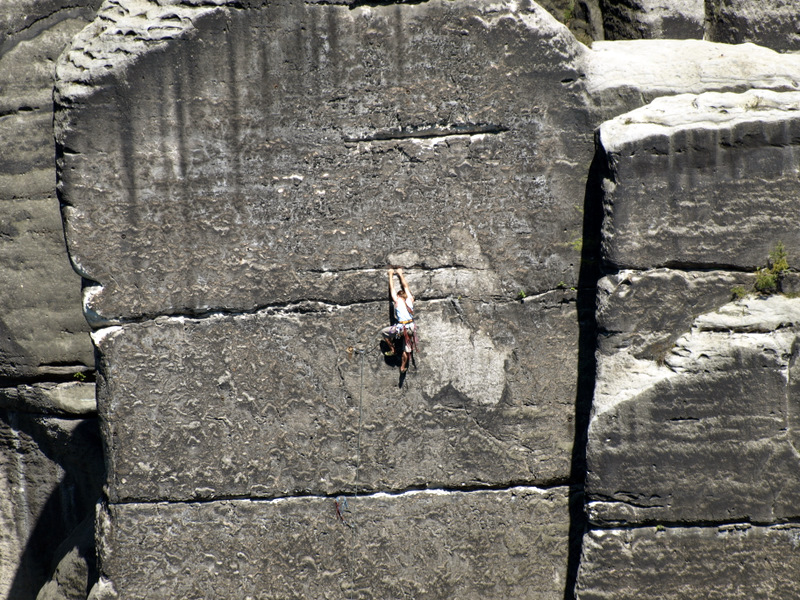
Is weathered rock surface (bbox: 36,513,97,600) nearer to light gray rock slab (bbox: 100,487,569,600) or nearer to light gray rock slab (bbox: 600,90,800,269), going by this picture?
light gray rock slab (bbox: 100,487,569,600)

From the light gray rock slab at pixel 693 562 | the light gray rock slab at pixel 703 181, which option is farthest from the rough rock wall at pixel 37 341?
the light gray rock slab at pixel 703 181

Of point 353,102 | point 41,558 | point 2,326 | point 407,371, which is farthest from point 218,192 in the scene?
point 41,558

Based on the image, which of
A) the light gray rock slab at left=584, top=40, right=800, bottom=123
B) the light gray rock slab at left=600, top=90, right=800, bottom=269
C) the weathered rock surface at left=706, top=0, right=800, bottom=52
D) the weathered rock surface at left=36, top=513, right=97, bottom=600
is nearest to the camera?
the light gray rock slab at left=600, top=90, right=800, bottom=269

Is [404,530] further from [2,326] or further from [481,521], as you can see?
[2,326]

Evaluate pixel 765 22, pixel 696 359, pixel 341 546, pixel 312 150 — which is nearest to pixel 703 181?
pixel 696 359

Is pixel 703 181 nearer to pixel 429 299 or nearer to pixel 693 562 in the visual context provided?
pixel 429 299

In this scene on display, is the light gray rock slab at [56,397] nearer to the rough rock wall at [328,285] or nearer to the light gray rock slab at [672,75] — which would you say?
the rough rock wall at [328,285]

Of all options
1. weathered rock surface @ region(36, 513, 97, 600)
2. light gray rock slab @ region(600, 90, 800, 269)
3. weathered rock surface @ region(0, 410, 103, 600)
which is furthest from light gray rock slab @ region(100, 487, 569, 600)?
weathered rock surface @ region(0, 410, 103, 600)
